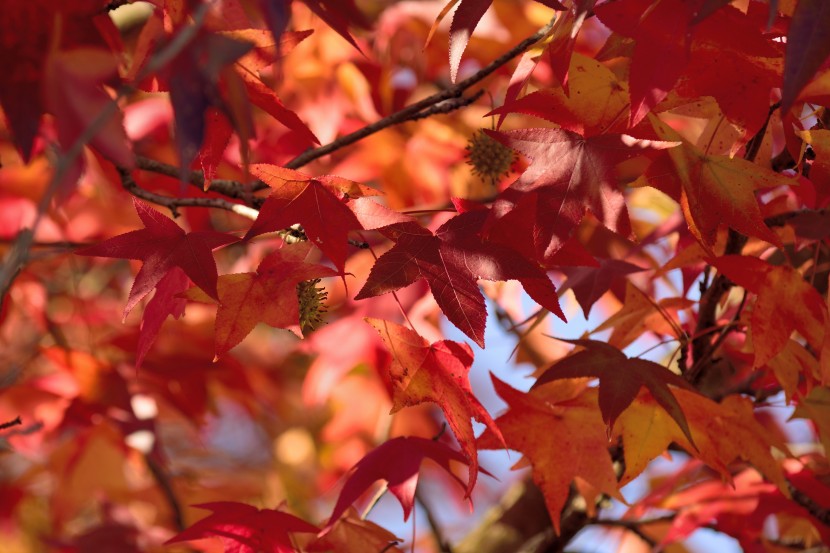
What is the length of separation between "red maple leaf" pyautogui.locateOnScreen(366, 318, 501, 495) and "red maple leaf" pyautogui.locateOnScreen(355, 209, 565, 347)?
0.26 ft

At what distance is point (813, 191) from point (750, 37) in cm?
23

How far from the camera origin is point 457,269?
78cm

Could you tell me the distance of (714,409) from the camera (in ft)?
3.04

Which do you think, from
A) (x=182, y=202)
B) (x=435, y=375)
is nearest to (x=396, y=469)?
(x=435, y=375)

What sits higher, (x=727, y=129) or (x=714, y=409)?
(x=727, y=129)

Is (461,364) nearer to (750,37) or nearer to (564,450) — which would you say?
(564,450)

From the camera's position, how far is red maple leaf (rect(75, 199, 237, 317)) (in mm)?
799

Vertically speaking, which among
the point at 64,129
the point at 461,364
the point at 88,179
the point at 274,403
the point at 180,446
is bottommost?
the point at 180,446

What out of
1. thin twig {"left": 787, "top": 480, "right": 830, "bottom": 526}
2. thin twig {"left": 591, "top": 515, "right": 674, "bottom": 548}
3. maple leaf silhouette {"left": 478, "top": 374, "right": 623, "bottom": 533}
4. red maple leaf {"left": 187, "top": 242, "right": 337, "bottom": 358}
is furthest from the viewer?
thin twig {"left": 591, "top": 515, "right": 674, "bottom": 548}

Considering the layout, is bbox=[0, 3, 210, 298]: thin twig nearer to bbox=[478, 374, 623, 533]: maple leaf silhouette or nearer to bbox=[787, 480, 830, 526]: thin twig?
bbox=[478, 374, 623, 533]: maple leaf silhouette

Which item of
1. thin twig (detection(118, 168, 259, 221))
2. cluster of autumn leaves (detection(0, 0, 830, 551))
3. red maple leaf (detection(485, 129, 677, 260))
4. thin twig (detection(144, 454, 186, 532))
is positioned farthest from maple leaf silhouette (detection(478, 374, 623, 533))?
thin twig (detection(144, 454, 186, 532))

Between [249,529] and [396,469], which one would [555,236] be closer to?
[396,469]

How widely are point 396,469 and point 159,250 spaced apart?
32cm

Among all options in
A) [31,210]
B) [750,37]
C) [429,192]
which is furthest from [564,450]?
[31,210]
